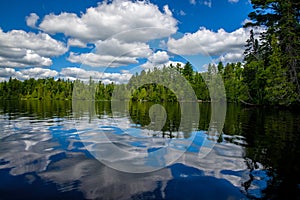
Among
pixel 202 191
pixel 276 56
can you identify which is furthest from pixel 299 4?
pixel 202 191

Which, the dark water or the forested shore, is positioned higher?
the forested shore

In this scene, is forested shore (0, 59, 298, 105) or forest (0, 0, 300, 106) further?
forested shore (0, 59, 298, 105)

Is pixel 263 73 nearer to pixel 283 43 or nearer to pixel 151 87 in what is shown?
pixel 283 43

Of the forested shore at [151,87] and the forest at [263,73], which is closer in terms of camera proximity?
the forest at [263,73]

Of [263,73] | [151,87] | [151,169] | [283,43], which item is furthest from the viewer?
[151,87]

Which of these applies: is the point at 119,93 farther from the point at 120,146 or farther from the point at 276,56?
the point at 120,146

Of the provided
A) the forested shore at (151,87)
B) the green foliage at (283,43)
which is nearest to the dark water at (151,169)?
the green foliage at (283,43)

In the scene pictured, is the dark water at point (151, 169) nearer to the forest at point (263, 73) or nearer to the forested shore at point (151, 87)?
the forest at point (263, 73)

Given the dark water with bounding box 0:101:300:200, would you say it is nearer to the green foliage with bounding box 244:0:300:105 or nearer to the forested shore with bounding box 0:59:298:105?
the green foliage with bounding box 244:0:300:105

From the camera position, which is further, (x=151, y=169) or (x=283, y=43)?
(x=283, y=43)

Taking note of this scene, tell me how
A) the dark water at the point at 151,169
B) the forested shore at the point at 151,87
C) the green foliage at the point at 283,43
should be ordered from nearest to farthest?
the dark water at the point at 151,169 < the green foliage at the point at 283,43 < the forested shore at the point at 151,87

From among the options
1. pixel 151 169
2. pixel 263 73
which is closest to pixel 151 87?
pixel 263 73

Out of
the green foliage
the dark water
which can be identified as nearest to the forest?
the green foliage

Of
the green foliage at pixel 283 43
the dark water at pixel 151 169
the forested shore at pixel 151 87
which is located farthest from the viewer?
Answer: the forested shore at pixel 151 87
